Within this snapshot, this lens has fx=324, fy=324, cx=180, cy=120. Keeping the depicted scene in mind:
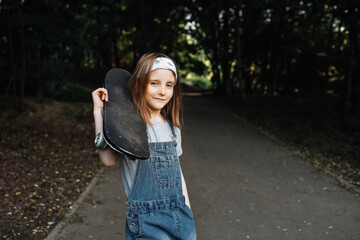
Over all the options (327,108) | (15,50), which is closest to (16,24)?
(15,50)

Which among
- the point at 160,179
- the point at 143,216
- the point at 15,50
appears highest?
the point at 15,50

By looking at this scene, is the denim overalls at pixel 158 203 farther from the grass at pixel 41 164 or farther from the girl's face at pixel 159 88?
the grass at pixel 41 164

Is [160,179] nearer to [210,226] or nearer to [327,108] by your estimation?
[210,226]

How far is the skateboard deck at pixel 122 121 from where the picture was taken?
5.08ft

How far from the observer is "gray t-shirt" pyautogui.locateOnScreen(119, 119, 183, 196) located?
6.19 ft

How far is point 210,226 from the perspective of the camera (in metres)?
4.37

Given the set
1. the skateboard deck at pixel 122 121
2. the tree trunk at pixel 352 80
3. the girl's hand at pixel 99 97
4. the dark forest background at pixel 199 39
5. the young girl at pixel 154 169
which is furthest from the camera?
the tree trunk at pixel 352 80

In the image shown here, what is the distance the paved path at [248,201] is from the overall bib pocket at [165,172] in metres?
2.41

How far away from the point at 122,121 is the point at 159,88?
0.42m

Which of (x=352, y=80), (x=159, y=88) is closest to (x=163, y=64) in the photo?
(x=159, y=88)

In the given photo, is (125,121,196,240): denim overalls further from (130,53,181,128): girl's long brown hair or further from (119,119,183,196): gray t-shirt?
(130,53,181,128): girl's long brown hair

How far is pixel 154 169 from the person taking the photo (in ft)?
6.19

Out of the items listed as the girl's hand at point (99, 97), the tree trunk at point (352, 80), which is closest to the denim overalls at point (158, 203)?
the girl's hand at point (99, 97)

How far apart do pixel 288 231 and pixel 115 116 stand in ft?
11.4
